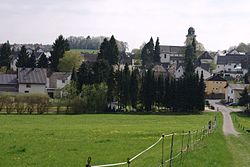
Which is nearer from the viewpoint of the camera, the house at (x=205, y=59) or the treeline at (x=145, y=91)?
the treeline at (x=145, y=91)

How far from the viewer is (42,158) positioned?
2136 centimetres

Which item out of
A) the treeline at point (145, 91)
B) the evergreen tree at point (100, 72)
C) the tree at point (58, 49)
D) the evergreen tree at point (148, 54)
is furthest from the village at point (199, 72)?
the treeline at point (145, 91)

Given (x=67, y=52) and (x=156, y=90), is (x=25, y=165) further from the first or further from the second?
Answer: (x=67, y=52)

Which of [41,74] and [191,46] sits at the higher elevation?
[191,46]

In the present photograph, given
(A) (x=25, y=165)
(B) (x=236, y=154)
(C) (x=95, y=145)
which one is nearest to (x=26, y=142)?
(C) (x=95, y=145)

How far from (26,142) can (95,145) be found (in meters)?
4.16

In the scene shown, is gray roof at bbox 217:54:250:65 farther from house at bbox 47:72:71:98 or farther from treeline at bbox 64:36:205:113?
treeline at bbox 64:36:205:113

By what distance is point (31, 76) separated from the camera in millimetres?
108750

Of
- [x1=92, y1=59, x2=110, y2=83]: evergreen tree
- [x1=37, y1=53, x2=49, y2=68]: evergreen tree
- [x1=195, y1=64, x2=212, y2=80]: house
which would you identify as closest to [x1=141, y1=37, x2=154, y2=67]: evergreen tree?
[x1=195, y1=64, x2=212, y2=80]: house

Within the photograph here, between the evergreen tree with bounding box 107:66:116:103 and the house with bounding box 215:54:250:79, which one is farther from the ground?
the house with bounding box 215:54:250:79

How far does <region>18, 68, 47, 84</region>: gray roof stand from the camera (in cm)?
10806

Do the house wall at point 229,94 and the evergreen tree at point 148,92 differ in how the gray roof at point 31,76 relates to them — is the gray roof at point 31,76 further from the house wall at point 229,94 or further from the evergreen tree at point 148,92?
the house wall at point 229,94

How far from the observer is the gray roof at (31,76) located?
4254 inches

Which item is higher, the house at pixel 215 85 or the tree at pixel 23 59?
the tree at pixel 23 59
